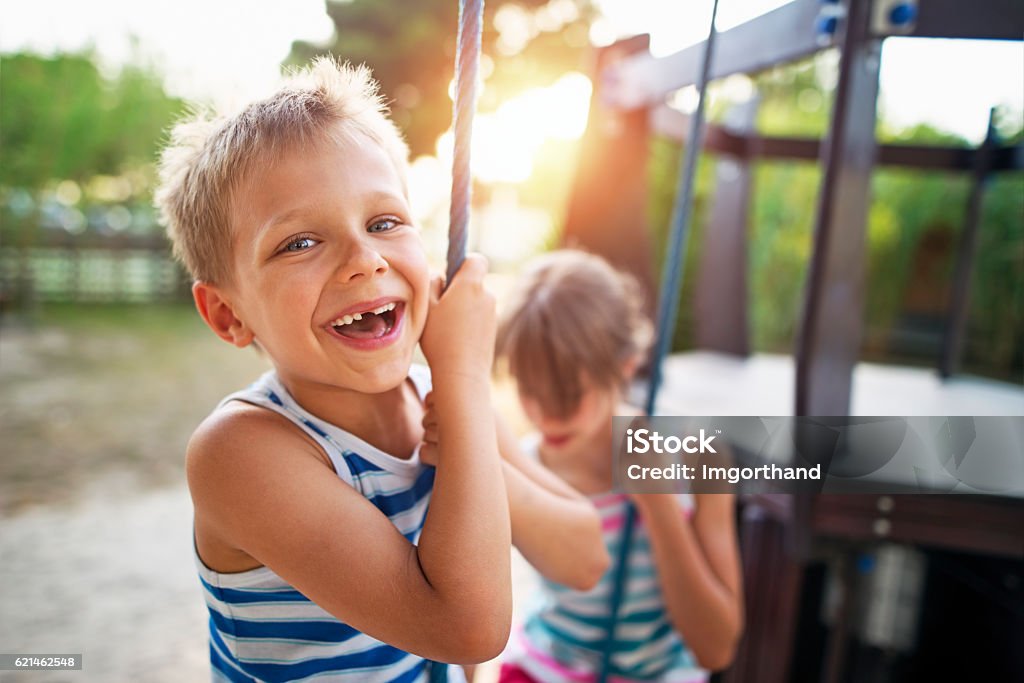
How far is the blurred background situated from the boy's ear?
22cm

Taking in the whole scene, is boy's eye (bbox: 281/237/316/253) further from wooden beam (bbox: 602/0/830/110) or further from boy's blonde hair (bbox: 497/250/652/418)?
wooden beam (bbox: 602/0/830/110)

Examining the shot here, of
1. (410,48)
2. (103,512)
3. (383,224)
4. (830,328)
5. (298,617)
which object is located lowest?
(103,512)

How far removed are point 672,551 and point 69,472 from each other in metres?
4.14

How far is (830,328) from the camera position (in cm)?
150

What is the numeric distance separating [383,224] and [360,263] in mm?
85

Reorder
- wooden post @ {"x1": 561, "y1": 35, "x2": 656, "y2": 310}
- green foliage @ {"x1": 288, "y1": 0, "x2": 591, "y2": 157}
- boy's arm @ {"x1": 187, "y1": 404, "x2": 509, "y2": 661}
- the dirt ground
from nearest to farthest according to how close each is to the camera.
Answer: boy's arm @ {"x1": 187, "y1": 404, "x2": 509, "y2": 661}
wooden post @ {"x1": 561, "y1": 35, "x2": 656, "y2": 310}
the dirt ground
green foliage @ {"x1": 288, "y1": 0, "x2": 591, "y2": 157}

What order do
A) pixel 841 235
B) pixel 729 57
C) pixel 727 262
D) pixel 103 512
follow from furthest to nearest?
pixel 103 512
pixel 727 262
pixel 729 57
pixel 841 235

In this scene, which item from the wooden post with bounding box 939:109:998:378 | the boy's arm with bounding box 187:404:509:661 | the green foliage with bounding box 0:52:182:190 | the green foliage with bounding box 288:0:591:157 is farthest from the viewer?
the green foliage with bounding box 0:52:182:190

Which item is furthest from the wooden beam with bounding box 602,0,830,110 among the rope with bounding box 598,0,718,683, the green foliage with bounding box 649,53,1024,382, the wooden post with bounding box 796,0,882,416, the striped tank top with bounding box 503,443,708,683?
the green foliage with bounding box 649,53,1024,382

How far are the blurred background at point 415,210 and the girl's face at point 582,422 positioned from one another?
16.7 inches

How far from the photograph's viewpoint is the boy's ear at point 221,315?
0.85 meters

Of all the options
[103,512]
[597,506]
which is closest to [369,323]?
[597,506]

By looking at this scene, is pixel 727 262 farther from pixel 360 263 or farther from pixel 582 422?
pixel 360 263

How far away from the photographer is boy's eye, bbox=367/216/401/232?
0.79m
